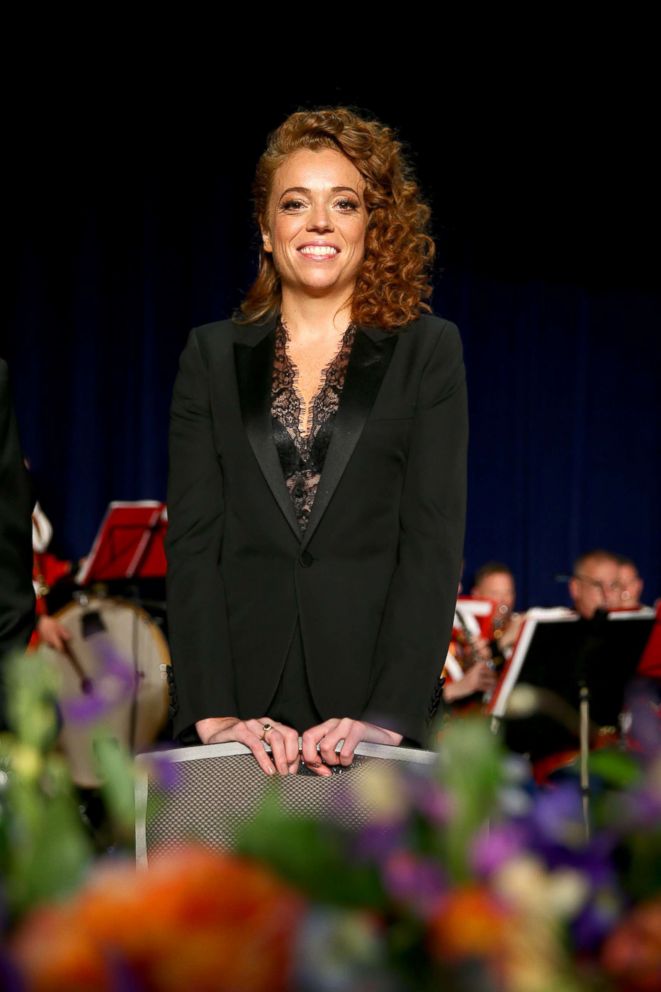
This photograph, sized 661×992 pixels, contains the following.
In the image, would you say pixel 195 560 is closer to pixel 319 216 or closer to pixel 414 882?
pixel 319 216

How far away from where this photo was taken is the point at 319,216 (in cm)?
206

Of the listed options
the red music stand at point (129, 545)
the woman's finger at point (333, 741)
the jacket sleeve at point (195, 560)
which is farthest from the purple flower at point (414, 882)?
the red music stand at point (129, 545)

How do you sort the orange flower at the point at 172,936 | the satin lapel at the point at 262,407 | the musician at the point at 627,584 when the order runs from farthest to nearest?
the musician at the point at 627,584, the satin lapel at the point at 262,407, the orange flower at the point at 172,936

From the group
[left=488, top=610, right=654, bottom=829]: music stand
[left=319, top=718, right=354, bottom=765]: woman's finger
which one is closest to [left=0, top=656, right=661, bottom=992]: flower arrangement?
[left=319, top=718, right=354, bottom=765]: woman's finger

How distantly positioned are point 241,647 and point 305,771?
55 centimetres

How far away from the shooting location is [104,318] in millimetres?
8906

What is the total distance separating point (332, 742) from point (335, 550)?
1.86 ft

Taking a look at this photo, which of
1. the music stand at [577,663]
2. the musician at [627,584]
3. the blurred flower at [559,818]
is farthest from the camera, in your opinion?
the musician at [627,584]

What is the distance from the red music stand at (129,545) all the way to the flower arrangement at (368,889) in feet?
18.8

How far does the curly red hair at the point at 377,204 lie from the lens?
210 centimetres

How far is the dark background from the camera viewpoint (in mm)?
8258

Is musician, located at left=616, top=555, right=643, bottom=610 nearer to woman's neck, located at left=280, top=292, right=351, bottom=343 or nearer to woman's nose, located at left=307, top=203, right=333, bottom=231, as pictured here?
woman's neck, located at left=280, top=292, right=351, bottom=343

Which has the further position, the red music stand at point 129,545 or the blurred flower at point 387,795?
the red music stand at point 129,545

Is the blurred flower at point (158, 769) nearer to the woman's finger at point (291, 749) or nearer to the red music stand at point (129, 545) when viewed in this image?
the woman's finger at point (291, 749)
